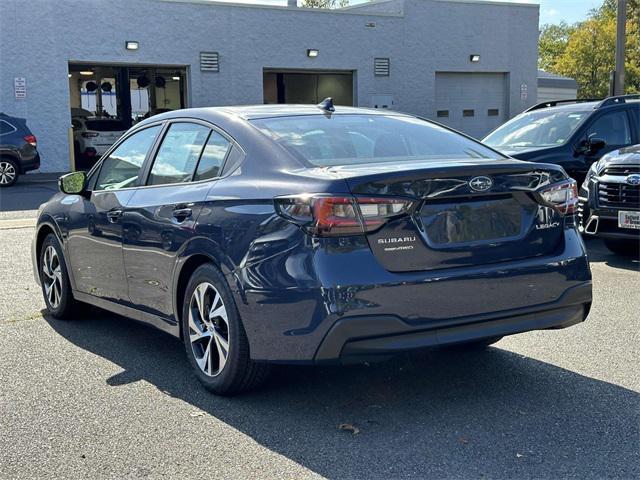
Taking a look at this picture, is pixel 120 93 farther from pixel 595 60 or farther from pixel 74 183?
pixel 595 60

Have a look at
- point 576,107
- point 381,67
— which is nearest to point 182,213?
point 576,107

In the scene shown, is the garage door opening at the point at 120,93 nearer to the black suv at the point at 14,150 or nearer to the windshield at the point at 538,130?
the black suv at the point at 14,150

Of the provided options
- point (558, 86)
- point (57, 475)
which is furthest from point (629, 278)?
point (558, 86)

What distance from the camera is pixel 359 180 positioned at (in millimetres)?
3926

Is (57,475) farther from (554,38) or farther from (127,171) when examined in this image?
(554,38)

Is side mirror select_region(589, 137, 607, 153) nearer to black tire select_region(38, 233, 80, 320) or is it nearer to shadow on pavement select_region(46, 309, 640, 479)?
shadow on pavement select_region(46, 309, 640, 479)

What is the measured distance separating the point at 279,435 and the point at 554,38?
8652 cm

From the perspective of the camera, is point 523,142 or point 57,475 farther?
point 523,142

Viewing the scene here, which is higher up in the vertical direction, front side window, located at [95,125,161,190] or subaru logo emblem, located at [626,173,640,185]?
front side window, located at [95,125,161,190]

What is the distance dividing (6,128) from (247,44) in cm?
1006

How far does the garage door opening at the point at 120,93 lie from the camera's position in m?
27.0

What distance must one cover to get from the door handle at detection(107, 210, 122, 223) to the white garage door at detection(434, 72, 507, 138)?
87.8ft

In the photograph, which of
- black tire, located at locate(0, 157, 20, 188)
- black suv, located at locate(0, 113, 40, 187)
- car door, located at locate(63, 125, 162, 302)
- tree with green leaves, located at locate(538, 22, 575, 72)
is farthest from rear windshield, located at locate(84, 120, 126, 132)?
tree with green leaves, located at locate(538, 22, 575, 72)

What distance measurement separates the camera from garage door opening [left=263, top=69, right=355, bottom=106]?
3045cm
